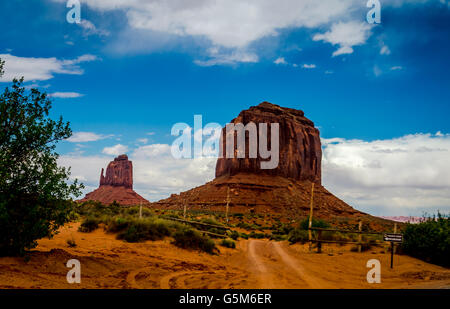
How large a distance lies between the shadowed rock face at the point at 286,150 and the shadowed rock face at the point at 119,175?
50423mm

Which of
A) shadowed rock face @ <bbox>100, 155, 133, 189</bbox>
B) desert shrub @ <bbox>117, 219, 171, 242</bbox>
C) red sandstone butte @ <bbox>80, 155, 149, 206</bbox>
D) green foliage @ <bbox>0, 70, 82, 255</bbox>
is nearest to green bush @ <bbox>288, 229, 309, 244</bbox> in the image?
desert shrub @ <bbox>117, 219, 171, 242</bbox>

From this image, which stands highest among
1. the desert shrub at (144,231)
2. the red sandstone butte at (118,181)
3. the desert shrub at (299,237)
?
the red sandstone butte at (118,181)

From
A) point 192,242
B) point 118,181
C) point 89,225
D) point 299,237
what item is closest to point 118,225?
point 89,225

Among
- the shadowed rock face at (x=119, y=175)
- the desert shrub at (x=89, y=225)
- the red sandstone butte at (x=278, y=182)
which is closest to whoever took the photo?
the desert shrub at (x=89, y=225)

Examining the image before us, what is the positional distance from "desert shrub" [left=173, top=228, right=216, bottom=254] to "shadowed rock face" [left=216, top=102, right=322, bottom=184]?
71.8 m

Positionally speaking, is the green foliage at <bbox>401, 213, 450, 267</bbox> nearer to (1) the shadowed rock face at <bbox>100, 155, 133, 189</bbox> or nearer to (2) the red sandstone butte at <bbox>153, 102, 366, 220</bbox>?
(2) the red sandstone butte at <bbox>153, 102, 366, 220</bbox>

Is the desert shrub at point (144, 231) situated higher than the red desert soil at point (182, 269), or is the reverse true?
the desert shrub at point (144, 231)

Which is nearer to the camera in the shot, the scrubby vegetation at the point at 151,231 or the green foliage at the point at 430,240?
the green foliage at the point at 430,240

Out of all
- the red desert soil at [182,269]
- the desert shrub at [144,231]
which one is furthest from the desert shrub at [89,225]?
the desert shrub at [144,231]

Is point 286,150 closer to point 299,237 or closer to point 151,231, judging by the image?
point 299,237

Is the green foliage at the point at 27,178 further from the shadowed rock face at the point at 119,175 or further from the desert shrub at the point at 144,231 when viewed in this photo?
the shadowed rock face at the point at 119,175

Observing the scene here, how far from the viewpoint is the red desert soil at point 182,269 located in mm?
8609

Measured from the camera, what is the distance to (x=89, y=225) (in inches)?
714
